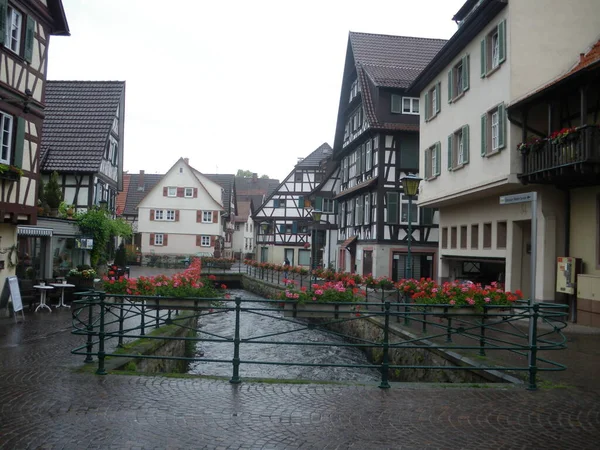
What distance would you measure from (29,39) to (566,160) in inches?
580

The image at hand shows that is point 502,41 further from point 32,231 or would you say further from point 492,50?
point 32,231

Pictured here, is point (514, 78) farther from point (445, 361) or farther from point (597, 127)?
point (445, 361)

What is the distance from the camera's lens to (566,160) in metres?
13.4

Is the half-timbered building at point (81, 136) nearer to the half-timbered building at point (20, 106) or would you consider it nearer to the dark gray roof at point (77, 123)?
the dark gray roof at point (77, 123)

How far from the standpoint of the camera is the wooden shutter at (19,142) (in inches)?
613

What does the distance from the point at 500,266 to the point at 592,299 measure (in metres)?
9.91

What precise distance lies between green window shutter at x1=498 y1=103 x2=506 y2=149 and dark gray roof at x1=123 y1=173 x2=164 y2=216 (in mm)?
54709

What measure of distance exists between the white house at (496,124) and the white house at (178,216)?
4096cm

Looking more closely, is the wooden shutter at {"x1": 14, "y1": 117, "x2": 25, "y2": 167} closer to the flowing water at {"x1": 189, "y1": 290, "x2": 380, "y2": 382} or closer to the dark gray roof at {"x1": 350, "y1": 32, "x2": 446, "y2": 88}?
the flowing water at {"x1": 189, "y1": 290, "x2": 380, "y2": 382}

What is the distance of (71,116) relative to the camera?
31406mm

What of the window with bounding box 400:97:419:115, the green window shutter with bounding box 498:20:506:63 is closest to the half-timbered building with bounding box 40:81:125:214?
the window with bounding box 400:97:419:115

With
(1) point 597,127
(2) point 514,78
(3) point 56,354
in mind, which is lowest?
(3) point 56,354

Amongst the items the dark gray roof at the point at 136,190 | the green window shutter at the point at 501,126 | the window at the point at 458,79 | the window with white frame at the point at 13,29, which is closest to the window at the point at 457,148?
the window at the point at 458,79

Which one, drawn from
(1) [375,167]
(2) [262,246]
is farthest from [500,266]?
(2) [262,246]
